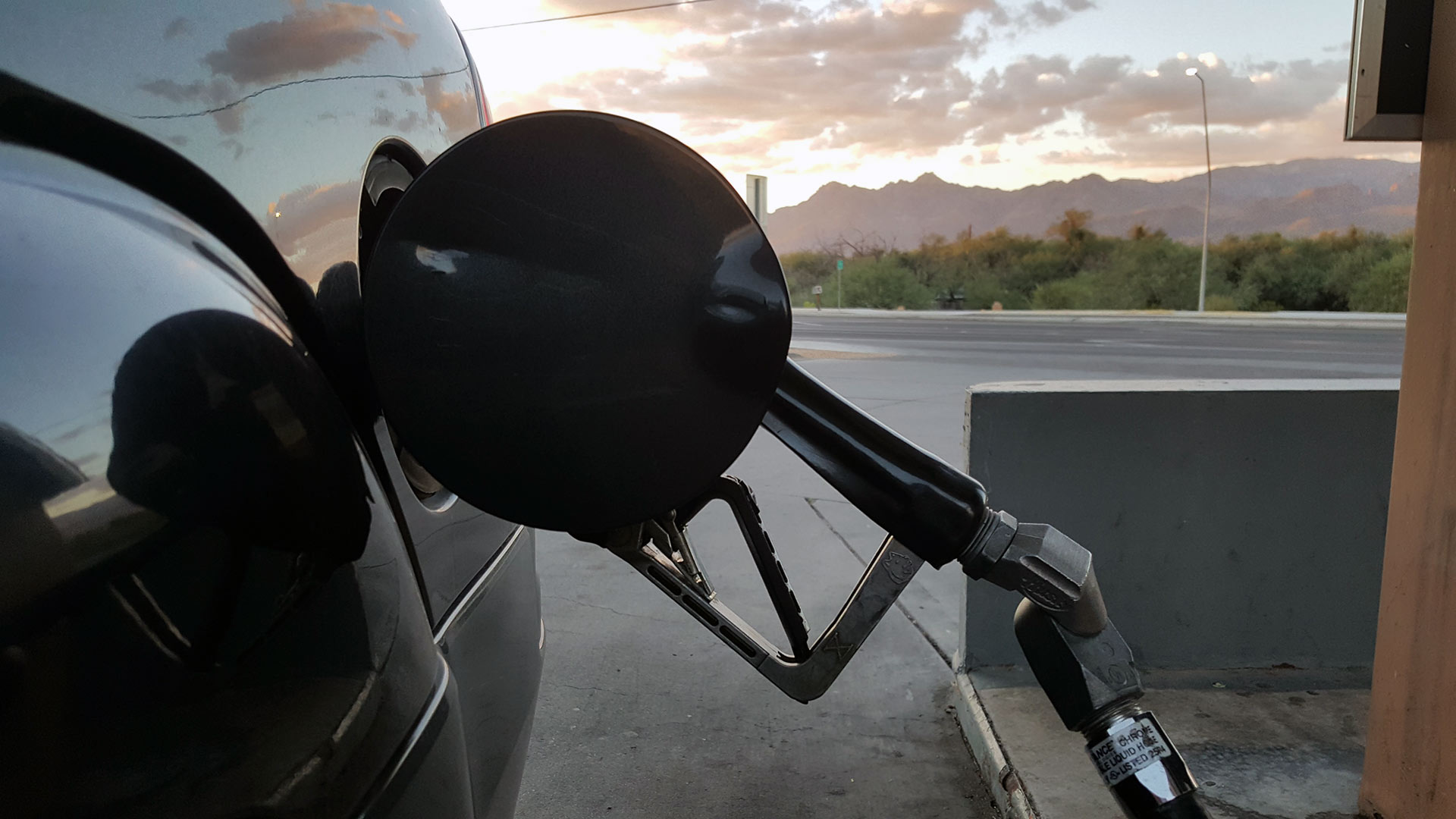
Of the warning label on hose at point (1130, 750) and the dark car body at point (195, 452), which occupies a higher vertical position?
the dark car body at point (195, 452)

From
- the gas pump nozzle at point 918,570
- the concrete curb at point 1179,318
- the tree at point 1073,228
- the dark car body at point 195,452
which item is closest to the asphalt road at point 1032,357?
the concrete curb at point 1179,318

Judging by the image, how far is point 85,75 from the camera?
74 centimetres

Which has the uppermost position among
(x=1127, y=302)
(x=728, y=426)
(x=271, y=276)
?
(x=271, y=276)

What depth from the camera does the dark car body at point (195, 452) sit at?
1.86ft

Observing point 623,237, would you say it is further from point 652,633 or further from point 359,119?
point 652,633

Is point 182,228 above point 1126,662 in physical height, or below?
above

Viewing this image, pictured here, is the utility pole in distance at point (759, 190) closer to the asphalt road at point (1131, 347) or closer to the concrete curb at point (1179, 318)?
the asphalt road at point (1131, 347)

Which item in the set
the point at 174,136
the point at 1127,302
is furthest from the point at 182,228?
the point at 1127,302

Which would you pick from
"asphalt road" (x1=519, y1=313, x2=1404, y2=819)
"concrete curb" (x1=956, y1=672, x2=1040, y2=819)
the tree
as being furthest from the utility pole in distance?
the tree

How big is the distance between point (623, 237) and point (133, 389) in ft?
1.13

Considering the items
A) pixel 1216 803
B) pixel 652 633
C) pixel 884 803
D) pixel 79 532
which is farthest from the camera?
pixel 652 633

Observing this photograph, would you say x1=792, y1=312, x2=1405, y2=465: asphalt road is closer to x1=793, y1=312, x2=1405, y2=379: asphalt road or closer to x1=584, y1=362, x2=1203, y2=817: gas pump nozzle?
x1=793, y1=312, x2=1405, y2=379: asphalt road

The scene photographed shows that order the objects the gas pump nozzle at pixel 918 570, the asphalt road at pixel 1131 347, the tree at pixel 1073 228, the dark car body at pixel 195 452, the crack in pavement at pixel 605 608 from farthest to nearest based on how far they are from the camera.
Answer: the tree at pixel 1073 228 < the asphalt road at pixel 1131 347 < the crack in pavement at pixel 605 608 < the gas pump nozzle at pixel 918 570 < the dark car body at pixel 195 452

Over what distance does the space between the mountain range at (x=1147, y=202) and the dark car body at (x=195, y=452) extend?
74.1 metres
